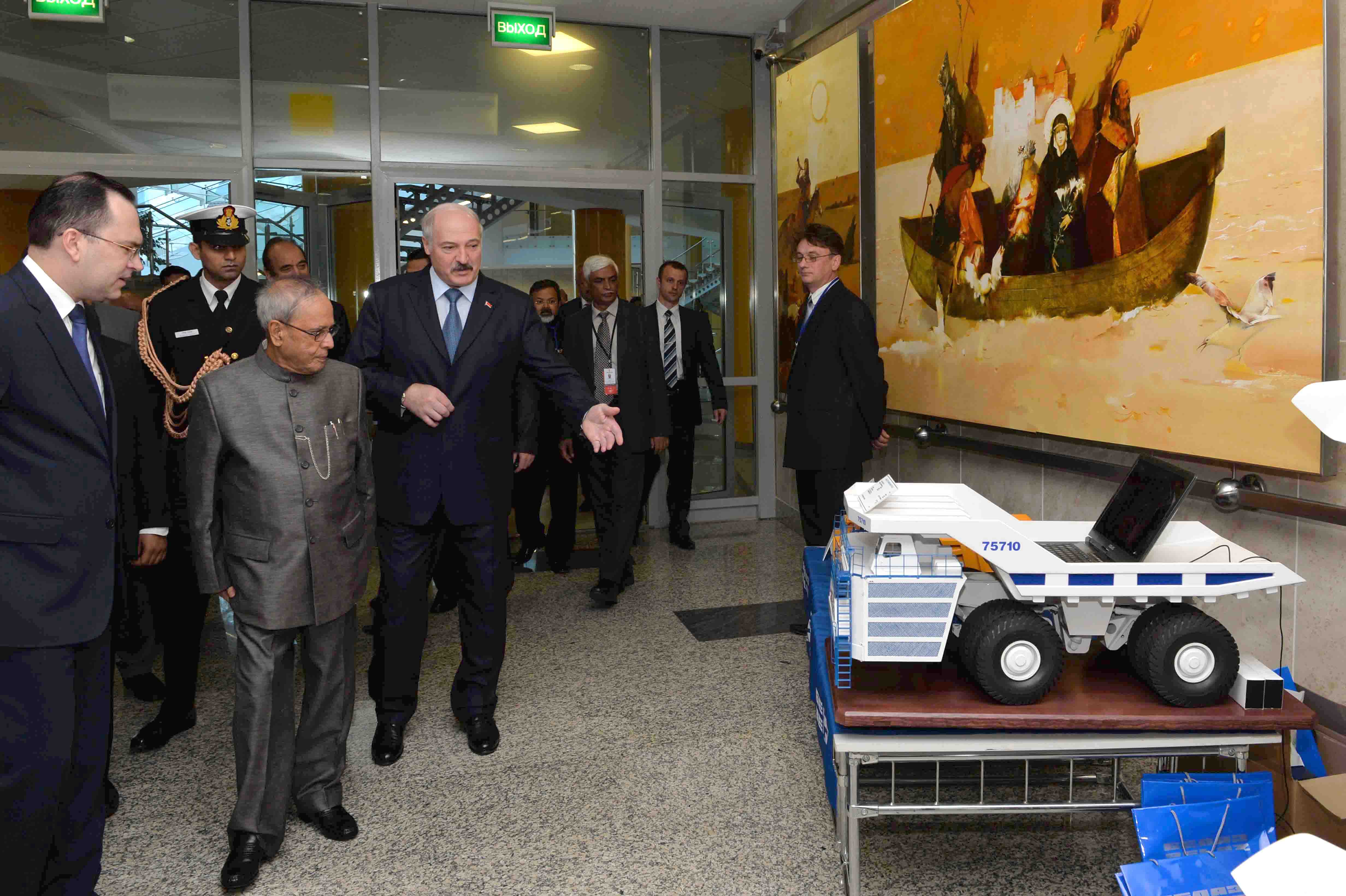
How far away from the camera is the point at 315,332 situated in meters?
2.32

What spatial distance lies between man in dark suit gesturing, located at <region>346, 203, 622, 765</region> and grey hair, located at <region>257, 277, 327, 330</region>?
52 cm

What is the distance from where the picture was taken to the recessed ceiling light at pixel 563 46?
255 inches

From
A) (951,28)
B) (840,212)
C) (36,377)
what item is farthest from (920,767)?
(840,212)

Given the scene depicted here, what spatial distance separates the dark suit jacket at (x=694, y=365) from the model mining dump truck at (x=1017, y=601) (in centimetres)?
390

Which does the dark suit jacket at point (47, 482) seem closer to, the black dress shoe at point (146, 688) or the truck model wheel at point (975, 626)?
the truck model wheel at point (975, 626)

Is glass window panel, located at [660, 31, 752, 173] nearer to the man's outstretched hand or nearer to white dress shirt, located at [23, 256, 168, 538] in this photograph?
the man's outstretched hand

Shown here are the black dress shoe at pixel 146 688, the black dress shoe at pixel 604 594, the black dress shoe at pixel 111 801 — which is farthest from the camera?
the black dress shoe at pixel 604 594

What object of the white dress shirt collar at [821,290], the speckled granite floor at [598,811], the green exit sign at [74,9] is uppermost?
the green exit sign at [74,9]

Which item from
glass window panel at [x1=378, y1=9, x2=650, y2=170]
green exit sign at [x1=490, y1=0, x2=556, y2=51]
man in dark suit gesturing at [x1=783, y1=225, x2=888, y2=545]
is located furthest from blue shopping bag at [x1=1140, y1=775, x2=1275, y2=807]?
glass window panel at [x1=378, y1=9, x2=650, y2=170]

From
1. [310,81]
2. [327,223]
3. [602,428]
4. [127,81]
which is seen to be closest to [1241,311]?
Result: [602,428]

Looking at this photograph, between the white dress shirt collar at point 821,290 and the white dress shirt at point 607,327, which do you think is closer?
the white dress shirt collar at point 821,290

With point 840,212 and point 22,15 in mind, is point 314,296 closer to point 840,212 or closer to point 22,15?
point 840,212

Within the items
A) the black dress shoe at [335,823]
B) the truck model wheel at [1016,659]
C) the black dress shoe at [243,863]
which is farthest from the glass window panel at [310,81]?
the truck model wheel at [1016,659]

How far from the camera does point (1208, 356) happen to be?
2.74 metres
